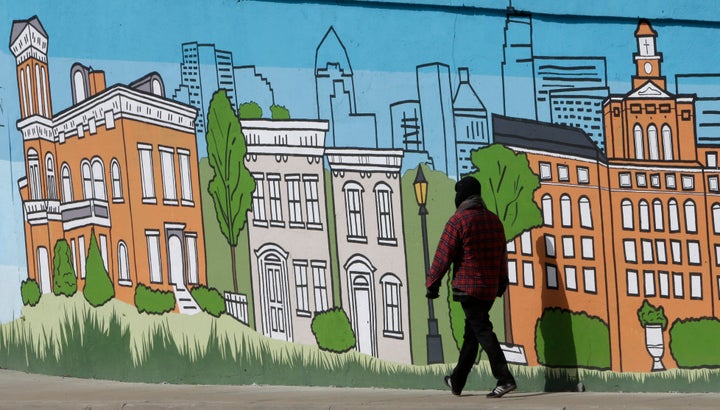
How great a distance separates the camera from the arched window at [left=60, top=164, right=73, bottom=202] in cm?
1085

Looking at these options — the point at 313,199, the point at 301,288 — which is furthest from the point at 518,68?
the point at 301,288

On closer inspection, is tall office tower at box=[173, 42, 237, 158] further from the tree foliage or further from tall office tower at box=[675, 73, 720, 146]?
tall office tower at box=[675, 73, 720, 146]

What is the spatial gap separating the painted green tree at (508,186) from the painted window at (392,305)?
969mm

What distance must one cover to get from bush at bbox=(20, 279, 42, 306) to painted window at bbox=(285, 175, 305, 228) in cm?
252

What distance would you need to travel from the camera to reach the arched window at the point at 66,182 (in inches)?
427

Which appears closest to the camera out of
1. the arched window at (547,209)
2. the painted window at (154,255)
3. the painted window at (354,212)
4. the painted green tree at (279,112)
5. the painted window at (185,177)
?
the arched window at (547,209)

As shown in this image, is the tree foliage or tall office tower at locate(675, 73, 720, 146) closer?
tall office tower at locate(675, 73, 720, 146)

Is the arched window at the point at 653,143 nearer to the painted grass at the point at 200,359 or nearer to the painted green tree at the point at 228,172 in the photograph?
the painted grass at the point at 200,359

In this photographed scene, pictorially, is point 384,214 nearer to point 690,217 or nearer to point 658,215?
point 658,215

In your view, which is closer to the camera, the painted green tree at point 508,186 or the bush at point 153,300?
the painted green tree at point 508,186

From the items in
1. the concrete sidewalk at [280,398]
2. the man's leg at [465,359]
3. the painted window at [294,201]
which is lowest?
the concrete sidewalk at [280,398]

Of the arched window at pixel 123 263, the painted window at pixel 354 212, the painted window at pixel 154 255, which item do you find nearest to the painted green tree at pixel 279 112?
the painted window at pixel 354 212

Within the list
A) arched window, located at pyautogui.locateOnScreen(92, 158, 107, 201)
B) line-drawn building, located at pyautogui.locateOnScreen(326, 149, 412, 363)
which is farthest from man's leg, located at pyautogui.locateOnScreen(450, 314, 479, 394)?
arched window, located at pyautogui.locateOnScreen(92, 158, 107, 201)

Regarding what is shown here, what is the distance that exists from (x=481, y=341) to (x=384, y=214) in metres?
1.41
